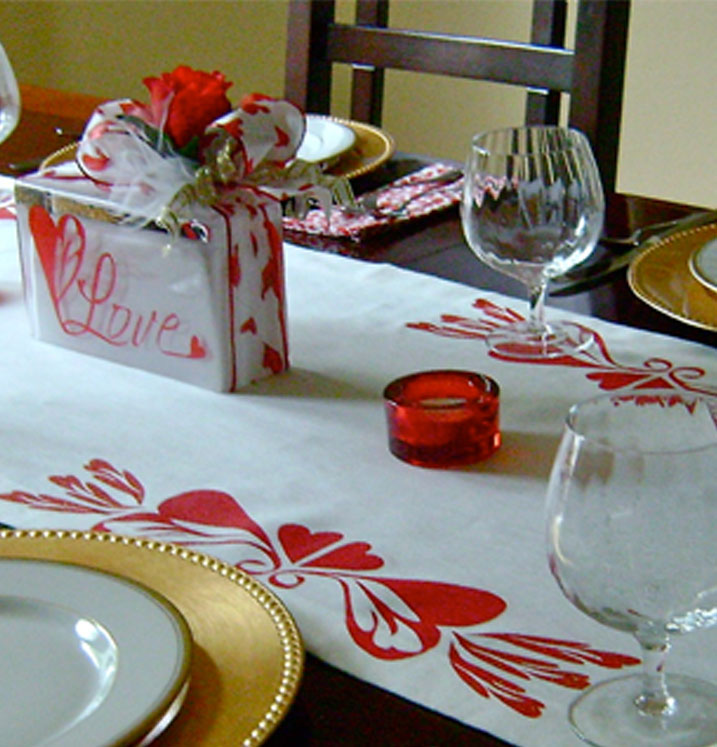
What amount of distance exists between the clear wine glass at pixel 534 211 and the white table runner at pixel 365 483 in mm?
68

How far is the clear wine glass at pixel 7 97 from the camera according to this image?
106cm

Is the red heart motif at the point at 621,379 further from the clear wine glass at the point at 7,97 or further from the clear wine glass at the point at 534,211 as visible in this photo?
the clear wine glass at the point at 7,97

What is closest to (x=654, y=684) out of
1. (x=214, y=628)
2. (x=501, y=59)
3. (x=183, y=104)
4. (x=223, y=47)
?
(x=214, y=628)

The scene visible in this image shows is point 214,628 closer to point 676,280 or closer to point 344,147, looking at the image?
point 676,280

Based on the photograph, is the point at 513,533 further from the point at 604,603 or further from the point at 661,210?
the point at 661,210

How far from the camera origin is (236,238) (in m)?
0.88

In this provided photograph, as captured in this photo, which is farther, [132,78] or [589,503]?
[132,78]

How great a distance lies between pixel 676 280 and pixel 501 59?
59 cm

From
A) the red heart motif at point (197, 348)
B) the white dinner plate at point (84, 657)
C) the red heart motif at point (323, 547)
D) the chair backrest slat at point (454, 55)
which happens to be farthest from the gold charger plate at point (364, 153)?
the white dinner plate at point (84, 657)

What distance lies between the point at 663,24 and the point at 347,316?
183cm

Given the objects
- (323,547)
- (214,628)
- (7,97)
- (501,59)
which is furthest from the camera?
(501,59)

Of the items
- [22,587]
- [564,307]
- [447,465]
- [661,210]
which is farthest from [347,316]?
[22,587]

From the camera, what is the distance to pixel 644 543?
48cm

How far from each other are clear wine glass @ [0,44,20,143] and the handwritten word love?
0.17 m
